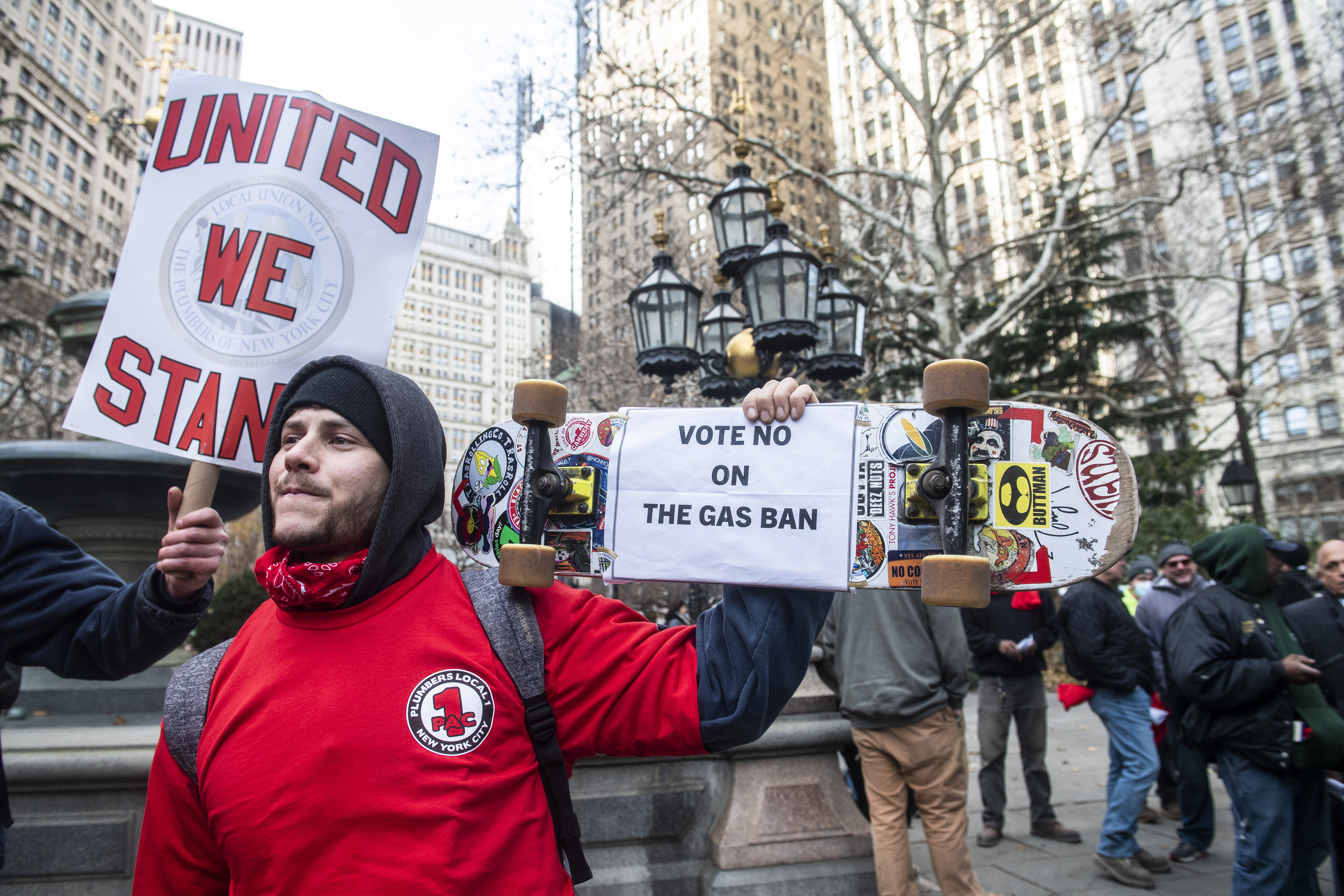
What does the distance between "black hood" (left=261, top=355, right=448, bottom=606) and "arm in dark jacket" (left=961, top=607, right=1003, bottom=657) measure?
15.2 feet

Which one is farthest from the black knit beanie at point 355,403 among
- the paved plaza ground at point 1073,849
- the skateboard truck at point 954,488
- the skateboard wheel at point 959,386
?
the paved plaza ground at point 1073,849

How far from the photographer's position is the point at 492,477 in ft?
6.31

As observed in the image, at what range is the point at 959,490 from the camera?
1.55 metres

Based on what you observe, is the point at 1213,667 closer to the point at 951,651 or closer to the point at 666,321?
the point at 951,651

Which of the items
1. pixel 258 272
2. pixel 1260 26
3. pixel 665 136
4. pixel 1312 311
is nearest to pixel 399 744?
pixel 258 272

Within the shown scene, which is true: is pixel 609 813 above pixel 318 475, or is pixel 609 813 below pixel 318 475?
below

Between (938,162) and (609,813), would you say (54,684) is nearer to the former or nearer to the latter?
(609,813)

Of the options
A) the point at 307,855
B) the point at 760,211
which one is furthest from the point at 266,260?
the point at 760,211

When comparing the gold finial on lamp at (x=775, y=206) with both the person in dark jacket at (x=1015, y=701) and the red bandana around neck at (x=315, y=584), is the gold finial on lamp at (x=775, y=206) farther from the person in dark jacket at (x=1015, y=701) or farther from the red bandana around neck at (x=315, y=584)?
the red bandana around neck at (x=315, y=584)

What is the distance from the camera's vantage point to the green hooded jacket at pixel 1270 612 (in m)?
3.40

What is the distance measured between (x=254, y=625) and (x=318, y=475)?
36cm

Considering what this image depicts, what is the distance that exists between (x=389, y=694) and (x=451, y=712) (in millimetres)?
115

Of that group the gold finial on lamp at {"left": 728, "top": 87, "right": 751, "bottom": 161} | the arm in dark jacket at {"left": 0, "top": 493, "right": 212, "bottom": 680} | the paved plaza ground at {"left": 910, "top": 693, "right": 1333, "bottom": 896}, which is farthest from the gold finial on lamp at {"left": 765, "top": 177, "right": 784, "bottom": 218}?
the arm in dark jacket at {"left": 0, "top": 493, "right": 212, "bottom": 680}

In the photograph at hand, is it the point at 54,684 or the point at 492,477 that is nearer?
the point at 492,477
